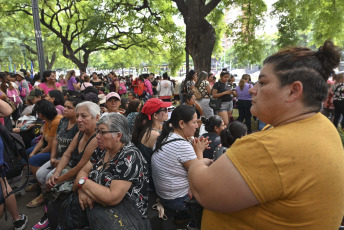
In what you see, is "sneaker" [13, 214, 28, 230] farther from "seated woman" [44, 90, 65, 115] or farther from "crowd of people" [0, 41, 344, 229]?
"seated woman" [44, 90, 65, 115]

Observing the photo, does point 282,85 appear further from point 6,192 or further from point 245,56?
point 245,56

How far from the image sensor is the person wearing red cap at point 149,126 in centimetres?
310

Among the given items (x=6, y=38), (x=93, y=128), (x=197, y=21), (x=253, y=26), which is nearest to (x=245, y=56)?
(x=253, y=26)

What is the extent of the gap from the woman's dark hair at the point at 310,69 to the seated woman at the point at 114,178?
148 cm

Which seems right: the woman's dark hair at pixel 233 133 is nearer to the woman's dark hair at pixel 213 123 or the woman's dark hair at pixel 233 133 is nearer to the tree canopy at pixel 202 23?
the woman's dark hair at pixel 213 123

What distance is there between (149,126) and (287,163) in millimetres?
2536

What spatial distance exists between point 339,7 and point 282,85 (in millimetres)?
9976

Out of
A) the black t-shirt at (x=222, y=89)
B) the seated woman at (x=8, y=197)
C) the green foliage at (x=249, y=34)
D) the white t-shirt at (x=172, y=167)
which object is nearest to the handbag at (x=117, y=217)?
the white t-shirt at (x=172, y=167)

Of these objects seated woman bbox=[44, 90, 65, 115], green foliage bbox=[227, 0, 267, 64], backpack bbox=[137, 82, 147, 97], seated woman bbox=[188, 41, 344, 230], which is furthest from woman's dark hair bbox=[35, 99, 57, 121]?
green foliage bbox=[227, 0, 267, 64]

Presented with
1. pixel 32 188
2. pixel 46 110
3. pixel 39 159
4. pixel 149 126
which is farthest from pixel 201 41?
pixel 32 188

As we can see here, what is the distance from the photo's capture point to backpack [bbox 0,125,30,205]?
267 centimetres

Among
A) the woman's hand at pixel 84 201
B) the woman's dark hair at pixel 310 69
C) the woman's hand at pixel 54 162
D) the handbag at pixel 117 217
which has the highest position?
the woman's dark hair at pixel 310 69

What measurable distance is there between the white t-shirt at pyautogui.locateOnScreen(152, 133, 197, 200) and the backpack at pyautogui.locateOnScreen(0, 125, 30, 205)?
1729 millimetres

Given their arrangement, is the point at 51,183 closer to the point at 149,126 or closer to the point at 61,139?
the point at 61,139
